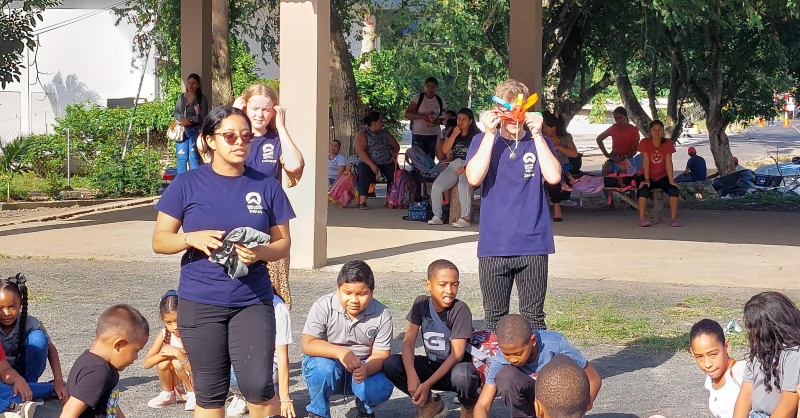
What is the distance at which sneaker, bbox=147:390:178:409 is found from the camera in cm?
540

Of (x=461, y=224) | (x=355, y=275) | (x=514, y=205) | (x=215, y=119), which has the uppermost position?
(x=215, y=119)

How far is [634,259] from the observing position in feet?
32.6

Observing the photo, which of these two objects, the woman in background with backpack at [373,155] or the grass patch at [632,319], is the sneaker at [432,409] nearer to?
the grass patch at [632,319]

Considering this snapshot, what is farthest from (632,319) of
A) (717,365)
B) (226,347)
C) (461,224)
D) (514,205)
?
(461,224)

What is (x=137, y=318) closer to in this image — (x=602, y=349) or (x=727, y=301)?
(x=602, y=349)

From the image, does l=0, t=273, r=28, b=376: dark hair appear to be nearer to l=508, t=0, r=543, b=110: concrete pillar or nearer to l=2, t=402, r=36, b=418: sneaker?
l=2, t=402, r=36, b=418: sneaker

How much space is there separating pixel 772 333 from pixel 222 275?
2232 mm

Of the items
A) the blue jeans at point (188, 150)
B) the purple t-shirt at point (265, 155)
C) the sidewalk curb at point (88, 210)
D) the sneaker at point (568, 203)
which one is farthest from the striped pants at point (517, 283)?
the sneaker at point (568, 203)

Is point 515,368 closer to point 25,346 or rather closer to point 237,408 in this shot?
point 237,408

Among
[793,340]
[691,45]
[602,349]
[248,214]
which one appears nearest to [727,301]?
[602,349]

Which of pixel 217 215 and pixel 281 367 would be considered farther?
pixel 281 367

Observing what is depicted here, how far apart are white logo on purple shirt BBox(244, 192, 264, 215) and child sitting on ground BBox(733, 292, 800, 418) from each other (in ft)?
6.74

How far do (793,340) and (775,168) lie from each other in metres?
15.6

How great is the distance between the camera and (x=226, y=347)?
4113 mm
